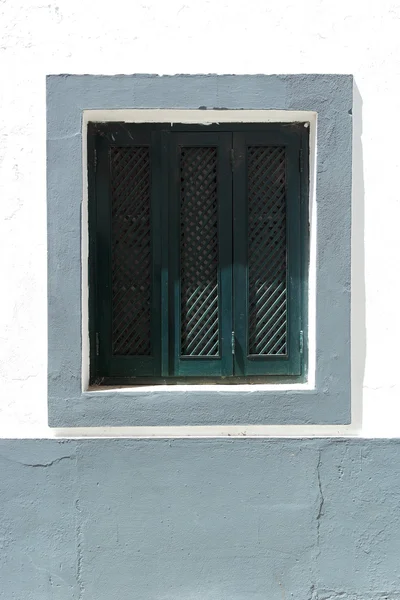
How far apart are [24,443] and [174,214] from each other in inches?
57.3

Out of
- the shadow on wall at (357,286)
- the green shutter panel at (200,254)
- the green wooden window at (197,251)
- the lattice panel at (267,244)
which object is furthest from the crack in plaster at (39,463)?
the shadow on wall at (357,286)

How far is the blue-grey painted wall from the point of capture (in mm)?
3238

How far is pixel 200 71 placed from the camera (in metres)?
3.22

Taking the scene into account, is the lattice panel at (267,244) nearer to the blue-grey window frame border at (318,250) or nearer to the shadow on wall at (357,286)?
the blue-grey window frame border at (318,250)

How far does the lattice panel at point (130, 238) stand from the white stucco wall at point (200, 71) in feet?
1.28

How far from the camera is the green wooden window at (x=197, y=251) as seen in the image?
3379 mm

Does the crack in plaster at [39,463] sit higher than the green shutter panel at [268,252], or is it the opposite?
the green shutter panel at [268,252]

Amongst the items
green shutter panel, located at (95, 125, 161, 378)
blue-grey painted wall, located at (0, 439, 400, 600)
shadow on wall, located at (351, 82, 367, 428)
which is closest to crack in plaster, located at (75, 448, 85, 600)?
blue-grey painted wall, located at (0, 439, 400, 600)

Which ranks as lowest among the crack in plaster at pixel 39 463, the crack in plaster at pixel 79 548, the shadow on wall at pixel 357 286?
the crack in plaster at pixel 79 548

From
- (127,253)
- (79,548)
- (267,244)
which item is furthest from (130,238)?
(79,548)

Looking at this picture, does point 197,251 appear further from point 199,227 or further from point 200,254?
point 199,227

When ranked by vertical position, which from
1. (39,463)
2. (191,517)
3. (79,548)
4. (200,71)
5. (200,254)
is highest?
(200,71)

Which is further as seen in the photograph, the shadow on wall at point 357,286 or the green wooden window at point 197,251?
the green wooden window at point 197,251

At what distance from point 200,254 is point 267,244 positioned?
37 centimetres
